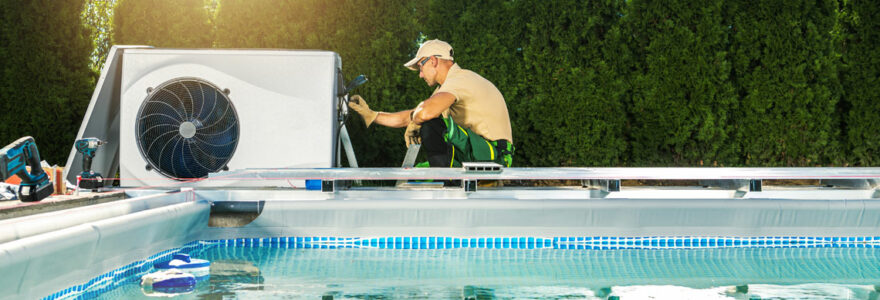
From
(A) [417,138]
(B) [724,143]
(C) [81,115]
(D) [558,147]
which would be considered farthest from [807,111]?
(C) [81,115]

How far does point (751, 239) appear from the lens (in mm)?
3934

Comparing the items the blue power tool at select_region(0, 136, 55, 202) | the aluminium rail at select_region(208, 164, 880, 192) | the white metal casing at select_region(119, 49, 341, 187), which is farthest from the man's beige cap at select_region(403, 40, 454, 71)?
the blue power tool at select_region(0, 136, 55, 202)

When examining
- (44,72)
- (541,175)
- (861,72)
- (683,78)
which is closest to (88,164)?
(541,175)

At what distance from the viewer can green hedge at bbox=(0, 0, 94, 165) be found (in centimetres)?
611

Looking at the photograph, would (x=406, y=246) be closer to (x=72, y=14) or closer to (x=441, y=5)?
(x=441, y=5)

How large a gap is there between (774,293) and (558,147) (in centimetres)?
336

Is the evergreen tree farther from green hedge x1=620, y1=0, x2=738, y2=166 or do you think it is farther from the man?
the man

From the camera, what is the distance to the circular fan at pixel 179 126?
468cm

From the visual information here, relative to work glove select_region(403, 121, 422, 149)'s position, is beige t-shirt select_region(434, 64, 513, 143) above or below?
above

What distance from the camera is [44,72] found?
6.19 meters

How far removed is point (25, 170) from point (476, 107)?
2.58 m

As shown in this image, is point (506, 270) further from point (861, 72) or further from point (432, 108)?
point (861, 72)

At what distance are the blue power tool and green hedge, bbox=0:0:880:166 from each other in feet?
9.76

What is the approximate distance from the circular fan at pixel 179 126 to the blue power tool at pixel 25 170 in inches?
51.5
